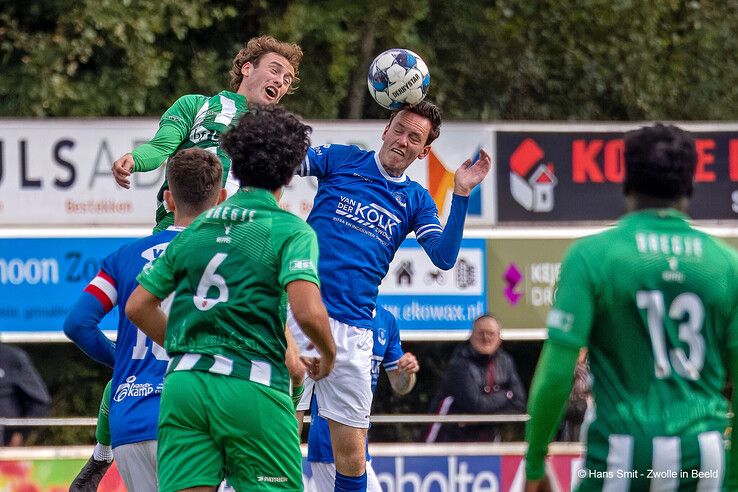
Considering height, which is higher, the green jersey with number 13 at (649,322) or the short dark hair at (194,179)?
the short dark hair at (194,179)

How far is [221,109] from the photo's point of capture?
730 cm

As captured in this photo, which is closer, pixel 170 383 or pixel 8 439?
pixel 170 383

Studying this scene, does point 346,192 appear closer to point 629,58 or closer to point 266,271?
point 266,271

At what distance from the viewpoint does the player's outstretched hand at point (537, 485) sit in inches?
172

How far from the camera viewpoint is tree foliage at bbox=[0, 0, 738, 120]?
1448 centimetres

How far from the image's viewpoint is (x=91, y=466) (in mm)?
7180

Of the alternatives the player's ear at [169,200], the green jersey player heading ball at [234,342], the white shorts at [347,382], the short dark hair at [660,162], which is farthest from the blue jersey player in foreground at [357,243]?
the short dark hair at [660,162]

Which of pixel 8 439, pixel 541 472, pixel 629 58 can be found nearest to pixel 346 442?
pixel 541 472

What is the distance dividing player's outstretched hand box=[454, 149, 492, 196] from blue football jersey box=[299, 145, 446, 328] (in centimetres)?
16

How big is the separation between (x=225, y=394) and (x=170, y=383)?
0.79 feet

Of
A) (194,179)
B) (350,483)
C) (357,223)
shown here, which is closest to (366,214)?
(357,223)

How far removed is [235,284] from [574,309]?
1.40m

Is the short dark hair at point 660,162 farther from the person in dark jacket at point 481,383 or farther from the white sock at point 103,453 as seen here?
the person in dark jacket at point 481,383

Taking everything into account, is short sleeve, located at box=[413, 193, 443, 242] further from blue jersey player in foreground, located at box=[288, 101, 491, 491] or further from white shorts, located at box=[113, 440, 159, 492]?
white shorts, located at box=[113, 440, 159, 492]
